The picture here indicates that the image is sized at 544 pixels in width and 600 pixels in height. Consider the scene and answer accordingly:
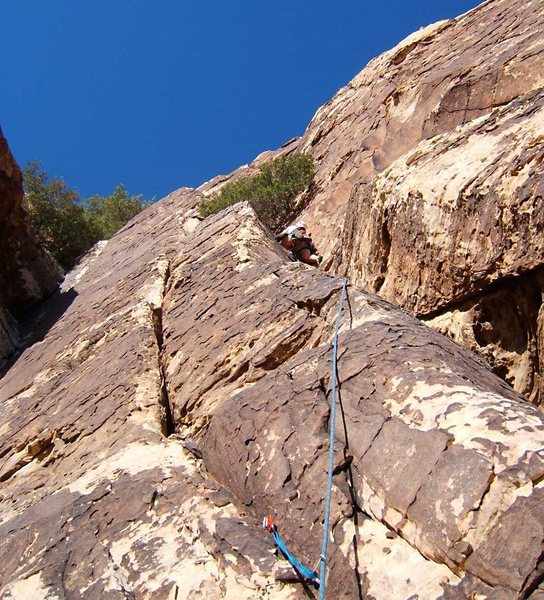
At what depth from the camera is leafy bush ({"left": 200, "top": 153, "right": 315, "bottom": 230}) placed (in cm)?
1814

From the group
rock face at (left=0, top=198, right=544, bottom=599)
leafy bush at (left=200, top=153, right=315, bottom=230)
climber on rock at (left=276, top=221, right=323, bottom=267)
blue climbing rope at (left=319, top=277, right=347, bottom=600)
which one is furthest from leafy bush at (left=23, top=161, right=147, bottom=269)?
blue climbing rope at (left=319, top=277, right=347, bottom=600)

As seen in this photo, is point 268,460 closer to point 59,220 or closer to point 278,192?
point 278,192

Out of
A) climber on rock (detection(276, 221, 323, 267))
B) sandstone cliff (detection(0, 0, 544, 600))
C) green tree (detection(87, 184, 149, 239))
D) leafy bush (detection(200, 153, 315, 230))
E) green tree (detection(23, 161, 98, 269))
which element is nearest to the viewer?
sandstone cliff (detection(0, 0, 544, 600))

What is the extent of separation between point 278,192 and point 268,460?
13.6m

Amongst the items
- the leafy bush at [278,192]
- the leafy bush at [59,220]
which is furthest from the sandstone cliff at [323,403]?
the leafy bush at [59,220]

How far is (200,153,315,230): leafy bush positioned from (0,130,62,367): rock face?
5.09 metres

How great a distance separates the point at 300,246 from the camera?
14.5 meters

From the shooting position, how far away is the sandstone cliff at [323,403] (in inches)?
163

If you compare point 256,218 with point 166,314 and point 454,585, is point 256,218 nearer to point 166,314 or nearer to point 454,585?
point 166,314

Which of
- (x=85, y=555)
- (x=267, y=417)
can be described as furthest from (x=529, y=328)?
(x=85, y=555)

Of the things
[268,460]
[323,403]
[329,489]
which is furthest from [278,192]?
[329,489]

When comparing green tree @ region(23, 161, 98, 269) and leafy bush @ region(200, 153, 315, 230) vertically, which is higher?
green tree @ region(23, 161, 98, 269)

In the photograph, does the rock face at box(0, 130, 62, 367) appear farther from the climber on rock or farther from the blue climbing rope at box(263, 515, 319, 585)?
the blue climbing rope at box(263, 515, 319, 585)

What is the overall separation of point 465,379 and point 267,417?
1905 mm
